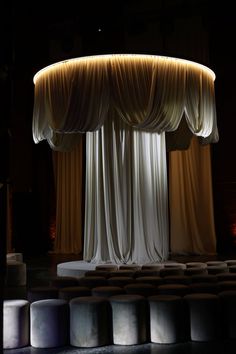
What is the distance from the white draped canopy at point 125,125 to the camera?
18.5ft

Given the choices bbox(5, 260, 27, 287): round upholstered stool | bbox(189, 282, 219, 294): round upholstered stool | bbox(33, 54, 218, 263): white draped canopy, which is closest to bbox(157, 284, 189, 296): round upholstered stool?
bbox(189, 282, 219, 294): round upholstered stool

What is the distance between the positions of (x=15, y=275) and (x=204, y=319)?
10.5 ft

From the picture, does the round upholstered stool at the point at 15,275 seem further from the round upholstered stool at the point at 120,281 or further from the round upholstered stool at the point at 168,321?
the round upholstered stool at the point at 168,321

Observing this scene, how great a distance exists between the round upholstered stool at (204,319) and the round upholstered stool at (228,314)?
0.25 ft

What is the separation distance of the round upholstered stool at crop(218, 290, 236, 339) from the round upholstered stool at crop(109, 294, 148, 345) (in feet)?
1.67

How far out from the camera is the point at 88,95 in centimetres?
565

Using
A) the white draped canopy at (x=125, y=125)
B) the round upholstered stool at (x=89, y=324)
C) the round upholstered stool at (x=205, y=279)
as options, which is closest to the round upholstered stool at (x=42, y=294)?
the round upholstered stool at (x=89, y=324)

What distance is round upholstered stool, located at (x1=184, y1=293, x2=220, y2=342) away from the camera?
3.02 metres

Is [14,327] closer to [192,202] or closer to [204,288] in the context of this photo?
[204,288]

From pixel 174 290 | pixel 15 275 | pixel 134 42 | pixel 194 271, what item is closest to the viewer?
pixel 174 290

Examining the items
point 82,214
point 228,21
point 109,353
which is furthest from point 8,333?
point 228,21

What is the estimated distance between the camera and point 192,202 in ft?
28.3

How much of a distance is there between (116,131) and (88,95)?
0.70 metres

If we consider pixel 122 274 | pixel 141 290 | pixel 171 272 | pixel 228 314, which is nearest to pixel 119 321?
pixel 141 290
